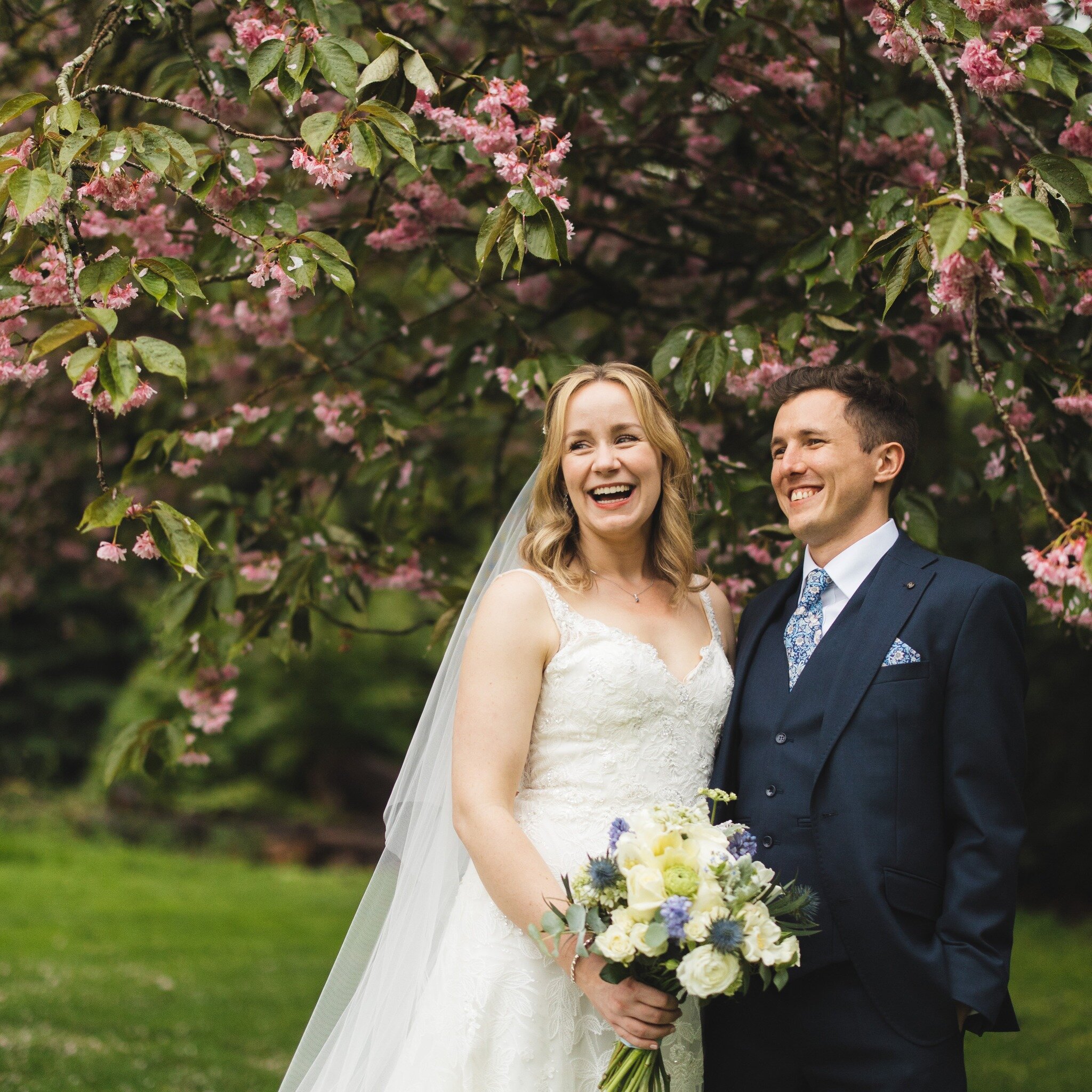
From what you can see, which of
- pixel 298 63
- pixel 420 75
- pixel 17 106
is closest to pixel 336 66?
pixel 298 63

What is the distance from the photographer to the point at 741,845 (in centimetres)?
211

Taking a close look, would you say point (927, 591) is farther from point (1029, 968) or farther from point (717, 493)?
point (1029, 968)

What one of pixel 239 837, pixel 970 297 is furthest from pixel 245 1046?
pixel 239 837

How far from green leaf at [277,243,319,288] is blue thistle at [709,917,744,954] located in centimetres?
152

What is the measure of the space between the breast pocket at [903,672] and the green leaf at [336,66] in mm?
1673

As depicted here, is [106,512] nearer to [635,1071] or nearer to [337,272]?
[337,272]

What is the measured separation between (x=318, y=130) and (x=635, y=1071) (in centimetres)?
202

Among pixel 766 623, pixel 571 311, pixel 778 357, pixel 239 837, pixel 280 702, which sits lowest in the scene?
pixel 239 837

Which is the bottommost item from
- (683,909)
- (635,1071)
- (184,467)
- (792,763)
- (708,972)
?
(635,1071)

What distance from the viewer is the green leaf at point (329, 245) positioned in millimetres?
2465

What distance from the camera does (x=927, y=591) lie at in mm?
2361

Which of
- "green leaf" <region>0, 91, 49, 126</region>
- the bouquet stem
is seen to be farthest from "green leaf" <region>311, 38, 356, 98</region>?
the bouquet stem

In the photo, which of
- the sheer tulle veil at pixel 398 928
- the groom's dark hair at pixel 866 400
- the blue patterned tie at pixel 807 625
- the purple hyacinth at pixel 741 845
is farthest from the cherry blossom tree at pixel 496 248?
the purple hyacinth at pixel 741 845

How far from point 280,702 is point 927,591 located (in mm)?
10744
